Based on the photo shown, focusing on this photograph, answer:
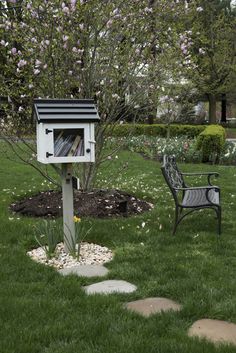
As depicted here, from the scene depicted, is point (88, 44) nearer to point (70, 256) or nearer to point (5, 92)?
point (5, 92)

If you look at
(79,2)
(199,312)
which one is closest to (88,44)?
(79,2)

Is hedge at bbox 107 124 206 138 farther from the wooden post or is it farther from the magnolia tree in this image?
the wooden post

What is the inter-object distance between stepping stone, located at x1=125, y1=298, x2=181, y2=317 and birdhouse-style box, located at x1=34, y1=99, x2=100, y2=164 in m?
1.62

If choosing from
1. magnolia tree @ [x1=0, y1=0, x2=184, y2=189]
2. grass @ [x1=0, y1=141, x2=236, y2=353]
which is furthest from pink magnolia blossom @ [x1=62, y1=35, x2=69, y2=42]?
grass @ [x1=0, y1=141, x2=236, y2=353]

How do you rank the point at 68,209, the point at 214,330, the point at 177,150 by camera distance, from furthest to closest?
1. the point at 177,150
2. the point at 68,209
3. the point at 214,330

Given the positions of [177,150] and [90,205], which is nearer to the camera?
[90,205]

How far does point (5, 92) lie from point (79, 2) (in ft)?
5.37

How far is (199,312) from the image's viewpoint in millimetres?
3656

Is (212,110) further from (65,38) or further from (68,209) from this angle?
(68,209)

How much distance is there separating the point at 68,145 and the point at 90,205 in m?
2.04

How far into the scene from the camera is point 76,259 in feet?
16.3

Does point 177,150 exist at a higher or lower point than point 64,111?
lower

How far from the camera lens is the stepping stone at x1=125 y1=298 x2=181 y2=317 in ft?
12.2

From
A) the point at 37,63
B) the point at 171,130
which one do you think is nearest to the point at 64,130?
the point at 37,63
